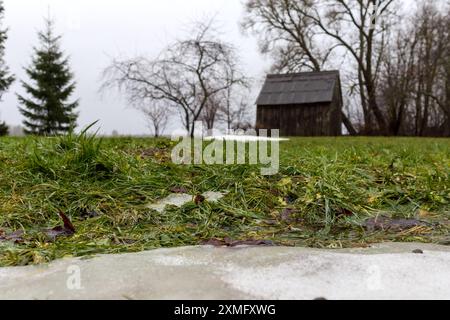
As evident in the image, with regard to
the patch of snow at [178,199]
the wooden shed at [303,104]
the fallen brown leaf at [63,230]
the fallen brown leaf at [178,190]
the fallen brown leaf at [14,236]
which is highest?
the wooden shed at [303,104]

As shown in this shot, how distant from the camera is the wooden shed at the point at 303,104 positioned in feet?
91.5

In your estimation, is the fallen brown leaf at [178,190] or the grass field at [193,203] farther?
the fallen brown leaf at [178,190]

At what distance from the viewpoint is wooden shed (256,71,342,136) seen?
27891 mm

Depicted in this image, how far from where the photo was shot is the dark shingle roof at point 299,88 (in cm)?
2797

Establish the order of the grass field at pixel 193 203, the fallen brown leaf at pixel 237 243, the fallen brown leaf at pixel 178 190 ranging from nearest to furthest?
the fallen brown leaf at pixel 237 243 → the grass field at pixel 193 203 → the fallen brown leaf at pixel 178 190

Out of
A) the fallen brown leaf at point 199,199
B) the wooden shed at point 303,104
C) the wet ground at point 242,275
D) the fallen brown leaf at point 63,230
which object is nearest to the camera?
the wet ground at point 242,275

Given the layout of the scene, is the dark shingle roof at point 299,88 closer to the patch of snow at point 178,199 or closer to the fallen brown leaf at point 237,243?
the patch of snow at point 178,199

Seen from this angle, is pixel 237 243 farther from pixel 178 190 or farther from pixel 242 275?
pixel 178 190

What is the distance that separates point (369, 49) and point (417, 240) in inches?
1146

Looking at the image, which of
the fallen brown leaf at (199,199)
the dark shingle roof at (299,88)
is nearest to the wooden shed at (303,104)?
the dark shingle roof at (299,88)

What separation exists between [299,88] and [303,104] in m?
1.21

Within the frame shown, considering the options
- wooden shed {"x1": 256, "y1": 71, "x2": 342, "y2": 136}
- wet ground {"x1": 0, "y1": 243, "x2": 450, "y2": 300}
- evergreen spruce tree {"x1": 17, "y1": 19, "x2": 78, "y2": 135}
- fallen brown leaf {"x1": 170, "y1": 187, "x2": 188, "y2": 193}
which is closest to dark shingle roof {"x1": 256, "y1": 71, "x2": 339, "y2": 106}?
wooden shed {"x1": 256, "y1": 71, "x2": 342, "y2": 136}

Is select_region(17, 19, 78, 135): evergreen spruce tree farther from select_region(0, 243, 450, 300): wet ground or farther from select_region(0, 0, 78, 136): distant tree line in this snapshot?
select_region(0, 243, 450, 300): wet ground

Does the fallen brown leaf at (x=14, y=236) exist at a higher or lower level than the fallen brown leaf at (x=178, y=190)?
lower
